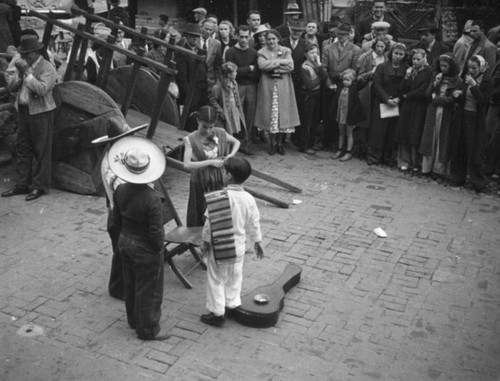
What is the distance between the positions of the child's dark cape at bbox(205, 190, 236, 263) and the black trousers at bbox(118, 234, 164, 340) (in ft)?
1.62

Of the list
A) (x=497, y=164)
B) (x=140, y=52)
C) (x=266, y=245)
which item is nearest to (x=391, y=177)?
(x=497, y=164)

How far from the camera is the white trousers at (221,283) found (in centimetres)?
587

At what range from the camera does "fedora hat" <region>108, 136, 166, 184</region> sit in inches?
212

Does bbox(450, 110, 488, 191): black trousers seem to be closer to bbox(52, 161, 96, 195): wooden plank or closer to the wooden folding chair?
the wooden folding chair

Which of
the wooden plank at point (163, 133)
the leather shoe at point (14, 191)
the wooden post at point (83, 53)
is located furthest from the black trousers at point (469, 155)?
the leather shoe at point (14, 191)

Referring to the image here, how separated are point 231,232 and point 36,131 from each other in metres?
4.27

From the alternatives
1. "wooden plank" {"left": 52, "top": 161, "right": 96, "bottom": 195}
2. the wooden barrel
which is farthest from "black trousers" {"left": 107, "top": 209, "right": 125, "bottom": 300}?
the wooden barrel

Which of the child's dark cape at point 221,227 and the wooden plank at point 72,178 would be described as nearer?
the child's dark cape at point 221,227

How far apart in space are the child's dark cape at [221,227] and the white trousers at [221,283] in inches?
4.9

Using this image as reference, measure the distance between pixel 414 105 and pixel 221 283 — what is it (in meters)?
5.68

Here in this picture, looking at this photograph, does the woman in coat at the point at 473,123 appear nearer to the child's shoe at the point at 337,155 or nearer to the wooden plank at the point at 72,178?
the child's shoe at the point at 337,155

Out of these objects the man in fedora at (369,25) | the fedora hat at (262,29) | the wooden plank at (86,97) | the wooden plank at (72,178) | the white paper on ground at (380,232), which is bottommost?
the white paper on ground at (380,232)

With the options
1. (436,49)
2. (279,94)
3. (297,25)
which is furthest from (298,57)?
(436,49)

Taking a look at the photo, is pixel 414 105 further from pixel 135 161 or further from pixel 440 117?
pixel 135 161
